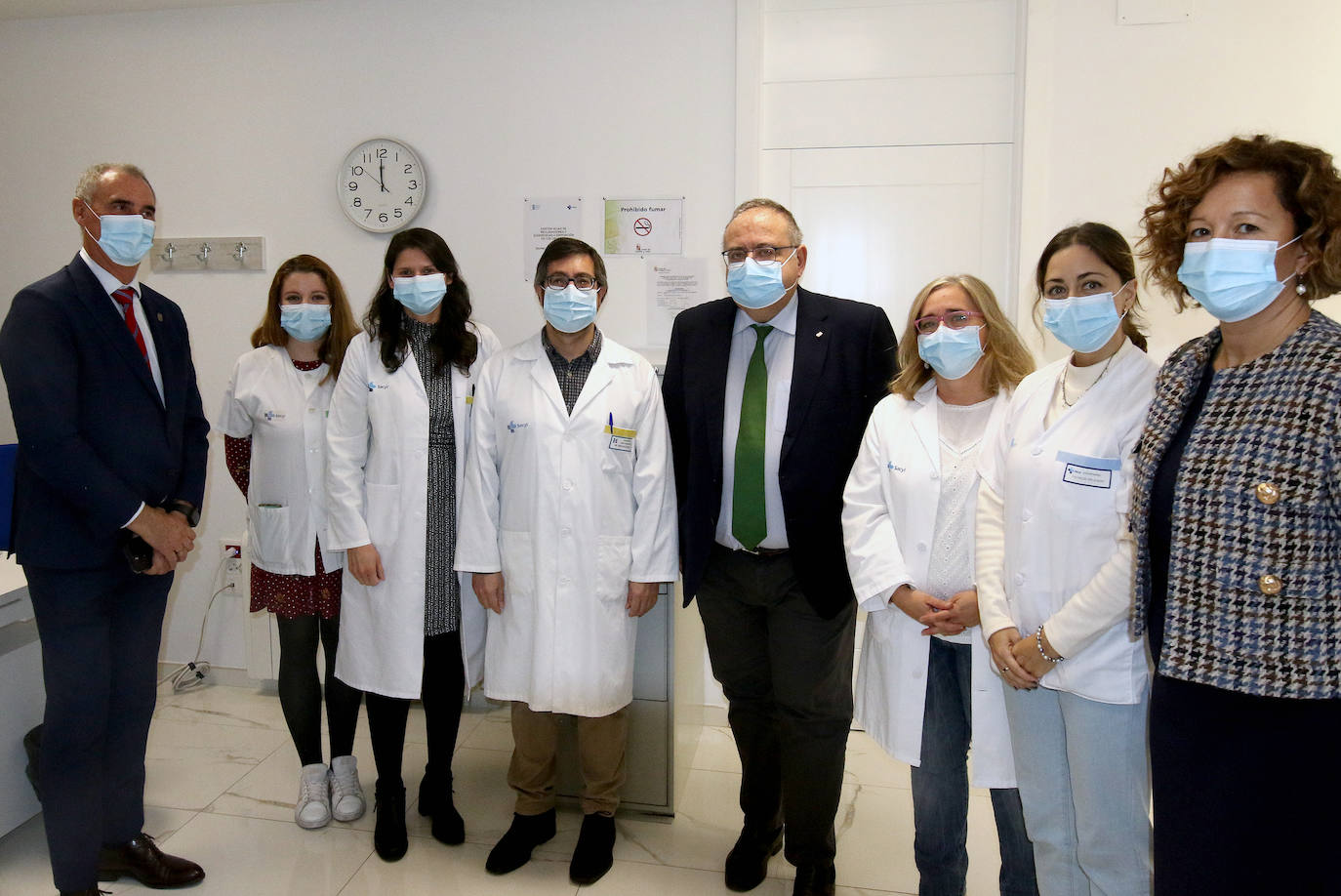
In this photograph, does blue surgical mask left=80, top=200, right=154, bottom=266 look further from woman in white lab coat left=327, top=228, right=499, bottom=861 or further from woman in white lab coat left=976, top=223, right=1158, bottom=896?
woman in white lab coat left=976, top=223, right=1158, bottom=896

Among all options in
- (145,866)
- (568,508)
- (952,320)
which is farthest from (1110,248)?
(145,866)

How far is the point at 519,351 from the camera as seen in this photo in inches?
86.4

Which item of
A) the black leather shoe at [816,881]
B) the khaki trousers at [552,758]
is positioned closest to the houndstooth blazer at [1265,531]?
the black leather shoe at [816,881]

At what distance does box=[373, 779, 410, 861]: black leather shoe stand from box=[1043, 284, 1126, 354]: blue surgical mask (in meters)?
1.98

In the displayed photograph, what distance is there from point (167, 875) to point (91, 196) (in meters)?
1.64

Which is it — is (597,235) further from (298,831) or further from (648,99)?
(298,831)

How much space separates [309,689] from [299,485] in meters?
0.57

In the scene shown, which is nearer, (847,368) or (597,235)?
(847,368)

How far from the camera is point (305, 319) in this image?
2314 mm

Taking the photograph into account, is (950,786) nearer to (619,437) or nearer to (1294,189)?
(619,437)

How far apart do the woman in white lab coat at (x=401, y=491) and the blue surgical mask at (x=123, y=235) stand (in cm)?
52

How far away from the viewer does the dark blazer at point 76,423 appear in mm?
1812

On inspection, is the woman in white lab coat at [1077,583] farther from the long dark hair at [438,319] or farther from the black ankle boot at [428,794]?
the black ankle boot at [428,794]

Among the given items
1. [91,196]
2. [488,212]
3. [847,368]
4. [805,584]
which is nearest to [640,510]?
[805,584]
